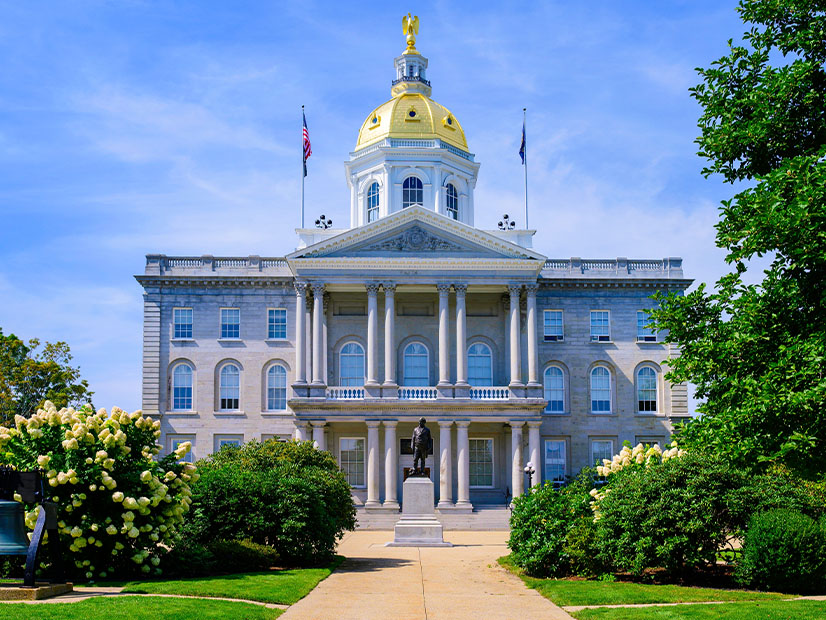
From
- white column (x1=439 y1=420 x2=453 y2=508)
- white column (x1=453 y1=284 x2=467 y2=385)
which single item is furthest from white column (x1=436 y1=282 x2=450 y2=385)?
white column (x1=439 y1=420 x2=453 y2=508)

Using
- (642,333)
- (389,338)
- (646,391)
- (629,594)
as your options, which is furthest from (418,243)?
(629,594)

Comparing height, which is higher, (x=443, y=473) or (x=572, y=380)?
(x=572, y=380)

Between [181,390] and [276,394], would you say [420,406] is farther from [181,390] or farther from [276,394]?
[181,390]

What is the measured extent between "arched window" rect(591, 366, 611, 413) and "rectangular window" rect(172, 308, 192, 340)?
23794mm

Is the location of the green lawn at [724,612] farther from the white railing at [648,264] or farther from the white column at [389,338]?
the white railing at [648,264]

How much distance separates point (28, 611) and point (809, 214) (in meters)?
13.7

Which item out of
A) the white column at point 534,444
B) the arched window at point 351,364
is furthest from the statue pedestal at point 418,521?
the arched window at point 351,364

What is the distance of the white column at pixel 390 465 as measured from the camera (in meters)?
52.4

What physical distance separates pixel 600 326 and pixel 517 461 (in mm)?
11624

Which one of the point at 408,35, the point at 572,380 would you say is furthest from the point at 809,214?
the point at 408,35

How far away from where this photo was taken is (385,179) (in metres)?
63.4

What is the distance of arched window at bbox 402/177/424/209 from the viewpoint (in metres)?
63.4

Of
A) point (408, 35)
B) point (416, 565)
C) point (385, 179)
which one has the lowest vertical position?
point (416, 565)

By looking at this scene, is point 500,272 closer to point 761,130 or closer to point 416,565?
point 416,565
